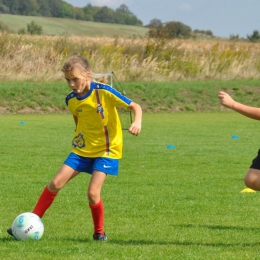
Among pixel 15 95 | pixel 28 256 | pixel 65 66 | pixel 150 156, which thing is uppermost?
pixel 65 66

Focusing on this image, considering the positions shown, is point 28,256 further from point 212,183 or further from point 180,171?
point 180,171

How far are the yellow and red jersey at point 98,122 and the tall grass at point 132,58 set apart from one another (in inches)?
892

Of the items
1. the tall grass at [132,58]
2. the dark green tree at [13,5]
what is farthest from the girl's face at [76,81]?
the dark green tree at [13,5]

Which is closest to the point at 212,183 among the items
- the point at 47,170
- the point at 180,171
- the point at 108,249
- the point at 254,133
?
the point at 180,171

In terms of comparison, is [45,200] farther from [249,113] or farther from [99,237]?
[249,113]

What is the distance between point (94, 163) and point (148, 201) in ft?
7.64

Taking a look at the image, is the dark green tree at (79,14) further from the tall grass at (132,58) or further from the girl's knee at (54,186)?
the girl's knee at (54,186)

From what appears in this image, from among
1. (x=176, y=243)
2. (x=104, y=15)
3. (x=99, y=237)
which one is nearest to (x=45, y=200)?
(x=99, y=237)

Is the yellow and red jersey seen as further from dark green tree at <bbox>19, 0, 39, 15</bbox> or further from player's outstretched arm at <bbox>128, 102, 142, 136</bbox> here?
dark green tree at <bbox>19, 0, 39, 15</bbox>

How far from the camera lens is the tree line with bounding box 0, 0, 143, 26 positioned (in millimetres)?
A: 92125

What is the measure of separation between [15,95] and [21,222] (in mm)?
20003

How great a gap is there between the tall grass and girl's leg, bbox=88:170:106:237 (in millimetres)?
22825

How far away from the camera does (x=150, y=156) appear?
1350cm

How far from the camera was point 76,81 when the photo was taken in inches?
245
